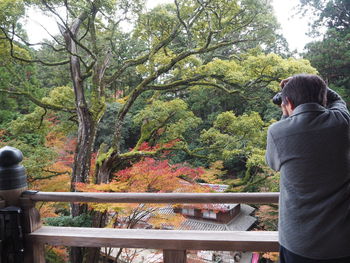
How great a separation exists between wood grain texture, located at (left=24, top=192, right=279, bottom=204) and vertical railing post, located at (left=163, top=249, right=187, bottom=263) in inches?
11.0

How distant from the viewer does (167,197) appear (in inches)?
55.3

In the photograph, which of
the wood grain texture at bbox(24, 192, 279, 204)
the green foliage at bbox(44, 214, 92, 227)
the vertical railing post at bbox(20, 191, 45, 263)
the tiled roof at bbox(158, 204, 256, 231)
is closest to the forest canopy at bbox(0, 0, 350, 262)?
the green foliage at bbox(44, 214, 92, 227)

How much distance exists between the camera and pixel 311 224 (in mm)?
900

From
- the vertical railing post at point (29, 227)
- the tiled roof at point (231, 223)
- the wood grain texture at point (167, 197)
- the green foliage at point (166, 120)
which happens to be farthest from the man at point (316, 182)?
the green foliage at point (166, 120)

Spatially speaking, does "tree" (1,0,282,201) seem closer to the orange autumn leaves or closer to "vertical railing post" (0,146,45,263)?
the orange autumn leaves

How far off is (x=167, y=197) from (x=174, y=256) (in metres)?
0.33

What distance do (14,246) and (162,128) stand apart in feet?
19.9

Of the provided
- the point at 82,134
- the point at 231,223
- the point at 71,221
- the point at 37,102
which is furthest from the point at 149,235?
the point at 231,223

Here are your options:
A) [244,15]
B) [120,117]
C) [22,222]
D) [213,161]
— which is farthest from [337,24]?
[22,222]

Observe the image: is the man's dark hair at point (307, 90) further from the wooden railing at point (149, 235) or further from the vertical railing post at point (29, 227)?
the vertical railing post at point (29, 227)

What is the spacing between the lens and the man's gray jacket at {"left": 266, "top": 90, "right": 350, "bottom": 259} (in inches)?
35.0

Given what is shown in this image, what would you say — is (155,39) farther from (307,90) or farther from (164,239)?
(307,90)

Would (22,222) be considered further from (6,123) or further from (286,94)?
(6,123)

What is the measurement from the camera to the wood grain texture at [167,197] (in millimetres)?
1359
